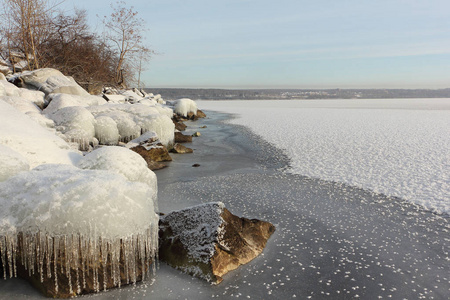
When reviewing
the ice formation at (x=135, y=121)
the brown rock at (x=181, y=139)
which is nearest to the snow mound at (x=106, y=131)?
the ice formation at (x=135, y=121)

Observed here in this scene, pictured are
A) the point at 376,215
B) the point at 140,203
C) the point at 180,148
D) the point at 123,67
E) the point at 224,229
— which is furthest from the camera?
the point at 123,67

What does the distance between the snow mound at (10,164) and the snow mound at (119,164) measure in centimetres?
148

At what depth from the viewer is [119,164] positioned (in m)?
6.14

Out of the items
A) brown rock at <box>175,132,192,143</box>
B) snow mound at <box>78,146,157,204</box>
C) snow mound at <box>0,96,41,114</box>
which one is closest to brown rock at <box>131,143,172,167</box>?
snow mound at <box>78,146,157,204</box>

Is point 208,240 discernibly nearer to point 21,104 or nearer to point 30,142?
point 30,142

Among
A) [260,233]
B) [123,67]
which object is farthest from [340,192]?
[123,67]

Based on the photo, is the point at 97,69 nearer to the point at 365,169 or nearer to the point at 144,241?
the point at 365,169

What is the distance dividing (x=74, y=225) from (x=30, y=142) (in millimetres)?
3327

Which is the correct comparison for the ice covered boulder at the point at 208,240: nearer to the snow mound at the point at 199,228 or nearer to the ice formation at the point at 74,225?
the snow mound at the point at 199,228

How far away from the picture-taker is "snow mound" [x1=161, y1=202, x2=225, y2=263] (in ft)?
14.1

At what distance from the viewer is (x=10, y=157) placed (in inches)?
176

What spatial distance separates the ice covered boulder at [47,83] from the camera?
1408 centimetres

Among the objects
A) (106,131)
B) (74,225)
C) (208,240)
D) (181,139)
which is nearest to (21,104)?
(106,131)

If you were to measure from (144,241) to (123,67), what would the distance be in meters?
30.3
